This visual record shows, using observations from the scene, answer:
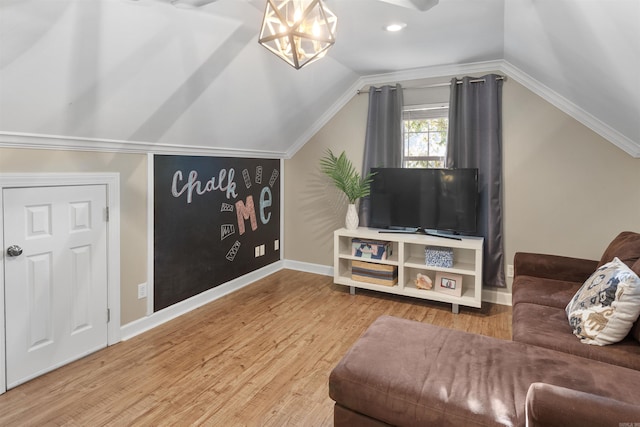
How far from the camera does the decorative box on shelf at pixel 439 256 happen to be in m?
3.64

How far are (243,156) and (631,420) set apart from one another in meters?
3.71

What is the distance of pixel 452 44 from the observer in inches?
126

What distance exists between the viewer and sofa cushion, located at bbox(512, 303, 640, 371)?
1.81m

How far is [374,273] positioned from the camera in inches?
155

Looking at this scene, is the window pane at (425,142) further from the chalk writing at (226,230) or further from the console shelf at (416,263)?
the chalk writing at (226,230)

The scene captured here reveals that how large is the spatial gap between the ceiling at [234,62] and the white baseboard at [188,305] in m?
1.38

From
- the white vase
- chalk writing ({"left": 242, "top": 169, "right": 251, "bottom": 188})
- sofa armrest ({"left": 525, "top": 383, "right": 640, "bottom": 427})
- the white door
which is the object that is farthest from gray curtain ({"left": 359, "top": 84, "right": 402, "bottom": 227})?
sofa armrest ({"left": 525, "top": 383, "right": 640, "bottom": 427})

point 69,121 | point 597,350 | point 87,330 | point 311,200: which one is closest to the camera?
point 597,350

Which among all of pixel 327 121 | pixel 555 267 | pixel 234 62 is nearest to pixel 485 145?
pixel 555 267

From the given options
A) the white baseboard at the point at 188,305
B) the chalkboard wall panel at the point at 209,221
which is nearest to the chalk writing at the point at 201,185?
the chalkboard wall panel at the point at 209,221

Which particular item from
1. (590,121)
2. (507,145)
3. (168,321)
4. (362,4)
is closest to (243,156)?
(168,321)

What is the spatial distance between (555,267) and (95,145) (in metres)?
3.49

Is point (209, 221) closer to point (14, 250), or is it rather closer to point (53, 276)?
point (53, 276)

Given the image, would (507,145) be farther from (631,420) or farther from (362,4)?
(631,420)
